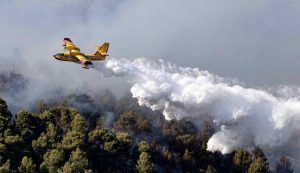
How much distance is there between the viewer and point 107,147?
10975cm

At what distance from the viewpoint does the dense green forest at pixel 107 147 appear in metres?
104

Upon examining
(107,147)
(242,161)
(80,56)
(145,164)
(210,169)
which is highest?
(80,56)

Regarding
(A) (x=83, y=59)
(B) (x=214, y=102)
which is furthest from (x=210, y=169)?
(A) (x=83, y=59)

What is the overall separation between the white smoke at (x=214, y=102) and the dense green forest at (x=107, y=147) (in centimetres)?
617

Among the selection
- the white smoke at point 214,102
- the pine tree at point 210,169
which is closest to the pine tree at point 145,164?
the white smoke at point 214,102

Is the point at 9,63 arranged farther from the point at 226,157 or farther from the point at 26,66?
the point at 226,157

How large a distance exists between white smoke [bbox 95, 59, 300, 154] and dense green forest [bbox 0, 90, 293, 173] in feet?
20.2

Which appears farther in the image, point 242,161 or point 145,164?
point 242,161

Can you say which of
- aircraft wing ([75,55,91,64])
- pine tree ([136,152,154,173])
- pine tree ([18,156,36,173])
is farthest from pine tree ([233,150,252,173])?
pine tree ([18,156,36,173])

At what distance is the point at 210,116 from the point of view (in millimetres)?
115750

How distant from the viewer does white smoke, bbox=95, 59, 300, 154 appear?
113 meters

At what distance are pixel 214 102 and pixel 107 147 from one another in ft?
63.6

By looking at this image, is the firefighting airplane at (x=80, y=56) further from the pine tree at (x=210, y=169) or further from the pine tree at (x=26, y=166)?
the pine tree at (x=210, y=169)

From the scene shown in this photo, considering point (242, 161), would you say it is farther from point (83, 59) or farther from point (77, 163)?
point (83, 59)
